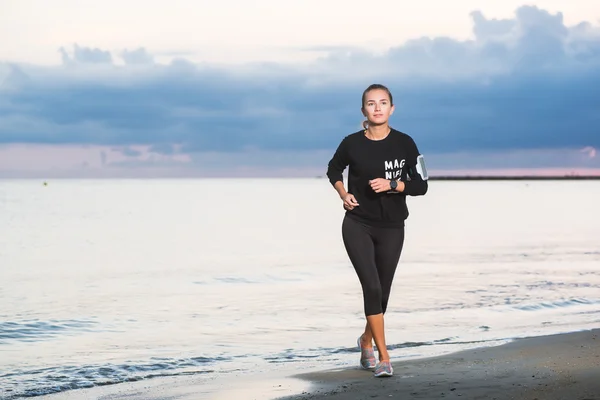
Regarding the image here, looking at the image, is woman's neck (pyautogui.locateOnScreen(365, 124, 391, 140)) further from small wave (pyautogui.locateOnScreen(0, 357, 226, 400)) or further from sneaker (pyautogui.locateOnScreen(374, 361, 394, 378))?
small wave (pyautogui.locateOnScreen(0, 357, 226, 400))

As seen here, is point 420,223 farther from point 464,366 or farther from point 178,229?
point 464,366

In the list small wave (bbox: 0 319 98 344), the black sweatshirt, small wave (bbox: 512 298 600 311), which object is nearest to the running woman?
the black sweatshirt

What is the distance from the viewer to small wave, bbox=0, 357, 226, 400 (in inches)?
368

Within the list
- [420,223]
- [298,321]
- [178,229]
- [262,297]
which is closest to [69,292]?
[262,297]

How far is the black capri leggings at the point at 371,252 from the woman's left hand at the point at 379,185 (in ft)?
1.40

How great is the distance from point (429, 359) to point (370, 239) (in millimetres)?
2205

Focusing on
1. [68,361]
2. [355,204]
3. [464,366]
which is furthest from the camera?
[68,361]

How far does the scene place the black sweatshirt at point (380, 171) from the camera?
7895mm

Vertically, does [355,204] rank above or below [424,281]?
above

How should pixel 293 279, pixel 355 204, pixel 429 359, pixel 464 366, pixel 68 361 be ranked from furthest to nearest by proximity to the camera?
1. pixel 293 279
2. pixel 68 361
3. pixel 429 359
4. pixel 464 366
5. pixel 355 204

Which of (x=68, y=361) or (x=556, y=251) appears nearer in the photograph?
(x=68, y=361)

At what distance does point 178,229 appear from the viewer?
45312mm

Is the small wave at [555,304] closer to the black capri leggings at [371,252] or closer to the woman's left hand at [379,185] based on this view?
the black capri leggings at [371,252]

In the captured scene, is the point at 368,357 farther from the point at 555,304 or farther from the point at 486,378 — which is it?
the point at 555,304
